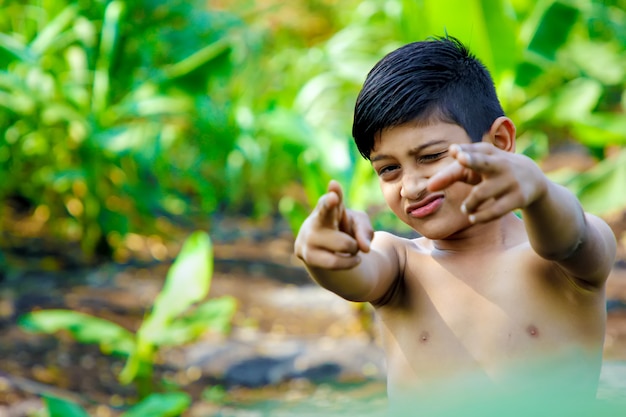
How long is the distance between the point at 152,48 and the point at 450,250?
338 centimetres

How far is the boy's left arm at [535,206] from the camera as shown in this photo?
2.16 ft

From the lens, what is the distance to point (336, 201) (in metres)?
0.73

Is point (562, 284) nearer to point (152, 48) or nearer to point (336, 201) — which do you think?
point (336, 201)

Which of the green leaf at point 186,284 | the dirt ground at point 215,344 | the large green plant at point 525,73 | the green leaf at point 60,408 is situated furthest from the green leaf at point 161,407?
the large green plant at point 525,73

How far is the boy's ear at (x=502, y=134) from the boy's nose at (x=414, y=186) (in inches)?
4.2

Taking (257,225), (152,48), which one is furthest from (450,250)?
(257,225)

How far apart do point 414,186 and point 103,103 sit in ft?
10.6

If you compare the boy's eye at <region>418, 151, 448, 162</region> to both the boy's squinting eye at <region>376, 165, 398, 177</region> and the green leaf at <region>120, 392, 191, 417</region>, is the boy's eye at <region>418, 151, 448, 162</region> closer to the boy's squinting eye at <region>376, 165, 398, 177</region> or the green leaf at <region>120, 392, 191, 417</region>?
the boy's squinting eye at <region>376, 165, 398, 177</region>

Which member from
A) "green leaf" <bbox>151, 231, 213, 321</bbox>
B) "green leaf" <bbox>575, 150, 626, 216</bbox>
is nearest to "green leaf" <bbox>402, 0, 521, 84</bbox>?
"green leaf" <bbox>575, 150, 626, 216</bbox>

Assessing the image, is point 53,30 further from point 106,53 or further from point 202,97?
point 202,97

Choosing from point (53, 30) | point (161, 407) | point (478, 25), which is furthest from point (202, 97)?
point (161, 407)

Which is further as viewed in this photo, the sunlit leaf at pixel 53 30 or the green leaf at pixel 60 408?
the sunlit leaf at pixel 53 30

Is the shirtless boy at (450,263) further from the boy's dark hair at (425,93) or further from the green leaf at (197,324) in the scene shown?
the green leaf at (197,324)

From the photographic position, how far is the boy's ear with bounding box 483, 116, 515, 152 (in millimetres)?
918
